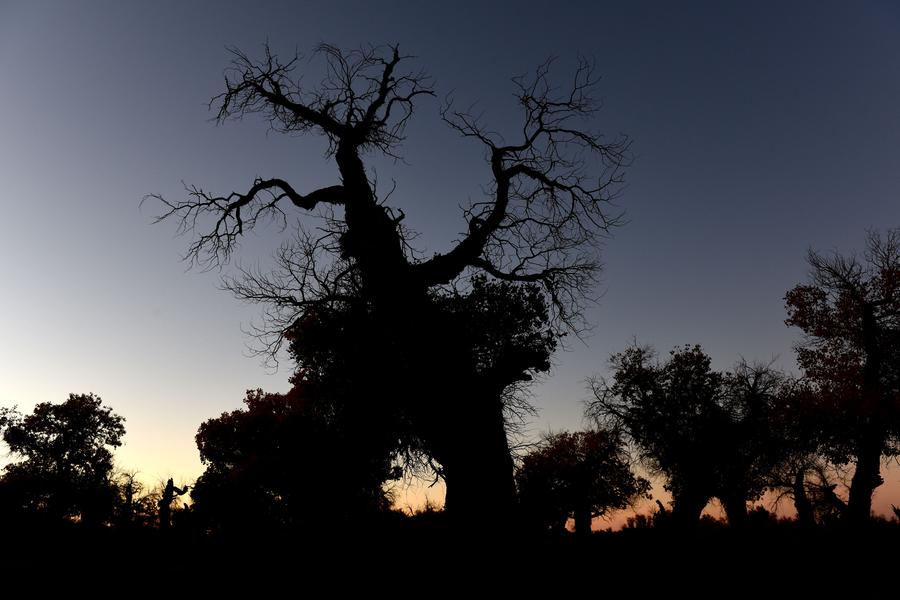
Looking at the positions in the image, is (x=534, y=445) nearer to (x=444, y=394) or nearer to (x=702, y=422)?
(x=444, y=394)

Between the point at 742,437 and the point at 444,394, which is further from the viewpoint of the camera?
the point at 742,437

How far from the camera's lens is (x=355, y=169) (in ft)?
31.6

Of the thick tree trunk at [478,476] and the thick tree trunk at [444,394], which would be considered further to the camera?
the thick tree trunk at [444,394]

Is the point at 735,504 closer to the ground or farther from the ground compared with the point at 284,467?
closer to the ground

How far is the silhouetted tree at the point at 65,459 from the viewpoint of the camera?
32562 millimetres

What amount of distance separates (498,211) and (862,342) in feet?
58.7

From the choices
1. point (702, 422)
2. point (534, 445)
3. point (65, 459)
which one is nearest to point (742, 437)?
point (702, 422)

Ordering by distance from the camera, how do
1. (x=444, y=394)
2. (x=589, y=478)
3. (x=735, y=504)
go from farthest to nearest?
1. (x=589, y=478)
2. (x=735, y=504)
3. (x=444, y=394)

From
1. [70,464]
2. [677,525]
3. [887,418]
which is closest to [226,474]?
[70,464]

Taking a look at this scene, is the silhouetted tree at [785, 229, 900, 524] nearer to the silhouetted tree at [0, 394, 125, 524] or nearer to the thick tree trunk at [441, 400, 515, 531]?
the thick tree trunk at [441, 400, 515, 531]

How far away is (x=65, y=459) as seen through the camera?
3416 cm

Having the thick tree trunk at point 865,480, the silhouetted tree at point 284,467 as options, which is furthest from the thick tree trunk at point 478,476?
the thick tree trunk at point 865,480

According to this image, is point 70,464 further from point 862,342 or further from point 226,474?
point 862,342

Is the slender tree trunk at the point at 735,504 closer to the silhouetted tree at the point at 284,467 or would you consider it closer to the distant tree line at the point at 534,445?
the distant tree line at the point at 534,445
